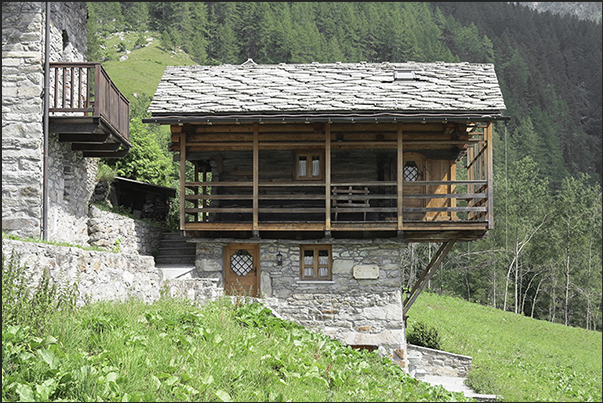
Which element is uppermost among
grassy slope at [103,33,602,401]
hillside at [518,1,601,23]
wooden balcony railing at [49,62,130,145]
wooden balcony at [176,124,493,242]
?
hillside at [518,1,601,23]

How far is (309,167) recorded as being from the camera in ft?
48.0

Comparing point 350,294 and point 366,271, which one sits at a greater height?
point 366,271

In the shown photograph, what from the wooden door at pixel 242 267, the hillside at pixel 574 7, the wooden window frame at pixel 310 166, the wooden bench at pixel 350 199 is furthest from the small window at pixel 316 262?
the hillside at pixel 574 7

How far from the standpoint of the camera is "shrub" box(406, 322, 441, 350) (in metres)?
17.0

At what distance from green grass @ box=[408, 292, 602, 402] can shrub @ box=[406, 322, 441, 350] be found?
649mm

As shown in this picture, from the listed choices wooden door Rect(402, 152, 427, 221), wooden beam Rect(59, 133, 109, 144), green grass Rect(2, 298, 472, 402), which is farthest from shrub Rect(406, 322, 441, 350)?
wooden beam Rect(59, 133, 109, 144)

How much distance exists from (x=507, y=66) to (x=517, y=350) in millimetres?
69176

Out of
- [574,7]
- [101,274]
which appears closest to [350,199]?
[101,274]

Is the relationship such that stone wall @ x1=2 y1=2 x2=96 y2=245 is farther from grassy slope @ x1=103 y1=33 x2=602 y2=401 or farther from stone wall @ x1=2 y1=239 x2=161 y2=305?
grassy slope @ x1=103 y1=33 x2=602 y2=401

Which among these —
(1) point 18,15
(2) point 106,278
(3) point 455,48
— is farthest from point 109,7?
(2) point 106,278

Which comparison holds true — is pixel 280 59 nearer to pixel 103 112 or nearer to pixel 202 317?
pixel 103 112

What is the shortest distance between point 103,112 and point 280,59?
198ft

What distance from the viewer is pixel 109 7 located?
82938mm

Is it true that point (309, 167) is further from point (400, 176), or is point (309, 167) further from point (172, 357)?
point (172, 357)
